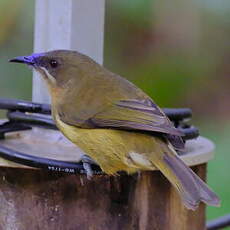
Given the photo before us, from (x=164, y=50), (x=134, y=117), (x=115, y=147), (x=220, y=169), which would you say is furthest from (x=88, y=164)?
(x=164, y=50)

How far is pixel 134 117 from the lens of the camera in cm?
378

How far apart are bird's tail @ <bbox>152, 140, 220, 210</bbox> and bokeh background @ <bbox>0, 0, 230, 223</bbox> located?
150cm

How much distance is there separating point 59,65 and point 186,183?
0.78 meters

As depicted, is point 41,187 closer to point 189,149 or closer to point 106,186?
point 106,186

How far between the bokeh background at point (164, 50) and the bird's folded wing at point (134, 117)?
1.39m

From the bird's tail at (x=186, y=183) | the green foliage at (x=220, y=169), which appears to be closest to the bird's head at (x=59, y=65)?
the bird's tail at (x=186, y=183)

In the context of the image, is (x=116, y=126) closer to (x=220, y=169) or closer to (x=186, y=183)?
(x=186, y=183)

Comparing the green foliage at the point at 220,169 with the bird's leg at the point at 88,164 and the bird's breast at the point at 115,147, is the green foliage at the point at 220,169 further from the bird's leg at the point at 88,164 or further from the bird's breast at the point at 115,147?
the bird's leg at the point at 88,164

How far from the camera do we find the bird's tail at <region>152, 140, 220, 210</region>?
3608mm

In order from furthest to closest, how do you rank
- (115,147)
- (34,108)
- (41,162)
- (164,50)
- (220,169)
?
(164,50)
(220,169)
(34,108)
(115,147)
(41,162)

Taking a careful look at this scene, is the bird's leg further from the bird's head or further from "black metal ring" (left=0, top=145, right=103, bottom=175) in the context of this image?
the bird's head

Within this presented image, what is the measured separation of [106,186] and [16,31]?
71.1 inches

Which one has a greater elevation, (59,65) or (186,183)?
(59,65)

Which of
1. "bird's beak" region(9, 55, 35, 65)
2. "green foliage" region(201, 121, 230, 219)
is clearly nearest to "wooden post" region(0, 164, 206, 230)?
"bird's beak" region(9, 55, 35, 65)
